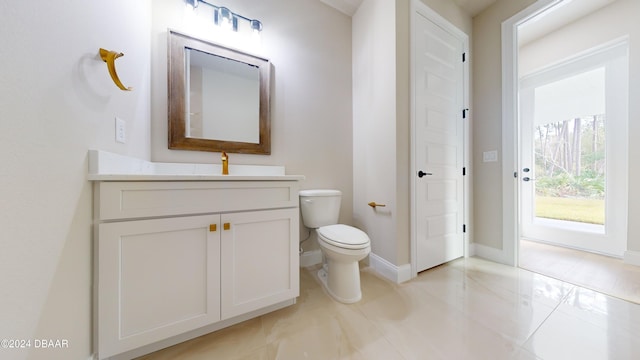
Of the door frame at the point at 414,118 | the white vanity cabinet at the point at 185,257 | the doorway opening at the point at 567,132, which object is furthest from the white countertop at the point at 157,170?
the doorway opening at the point at 567,132

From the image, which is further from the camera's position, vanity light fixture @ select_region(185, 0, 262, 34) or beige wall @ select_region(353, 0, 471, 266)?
beige wall @ select_region(353, 0, 471, 266)

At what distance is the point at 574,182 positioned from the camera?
2322 mm

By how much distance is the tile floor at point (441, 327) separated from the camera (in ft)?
3.13

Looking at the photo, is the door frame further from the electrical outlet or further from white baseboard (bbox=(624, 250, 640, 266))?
the electrical outlet

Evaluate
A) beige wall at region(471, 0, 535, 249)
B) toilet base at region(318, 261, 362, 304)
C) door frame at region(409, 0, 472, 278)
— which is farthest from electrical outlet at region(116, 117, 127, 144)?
beige wall at region(471, 0, 535, 249)

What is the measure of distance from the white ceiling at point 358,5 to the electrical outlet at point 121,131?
6.49ft

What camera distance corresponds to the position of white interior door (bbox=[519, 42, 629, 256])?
1995 millimetres

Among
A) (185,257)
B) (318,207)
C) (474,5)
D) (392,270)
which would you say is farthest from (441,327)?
(474,5)

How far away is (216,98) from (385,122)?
135 cm

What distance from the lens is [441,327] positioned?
3.67 feet

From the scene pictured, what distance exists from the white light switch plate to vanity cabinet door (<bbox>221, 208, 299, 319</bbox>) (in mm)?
2042

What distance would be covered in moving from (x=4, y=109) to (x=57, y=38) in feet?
1.12

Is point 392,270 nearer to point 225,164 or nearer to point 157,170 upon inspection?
point 225,164

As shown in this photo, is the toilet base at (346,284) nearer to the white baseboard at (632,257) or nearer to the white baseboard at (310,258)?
the white baseboard at (310,258)
